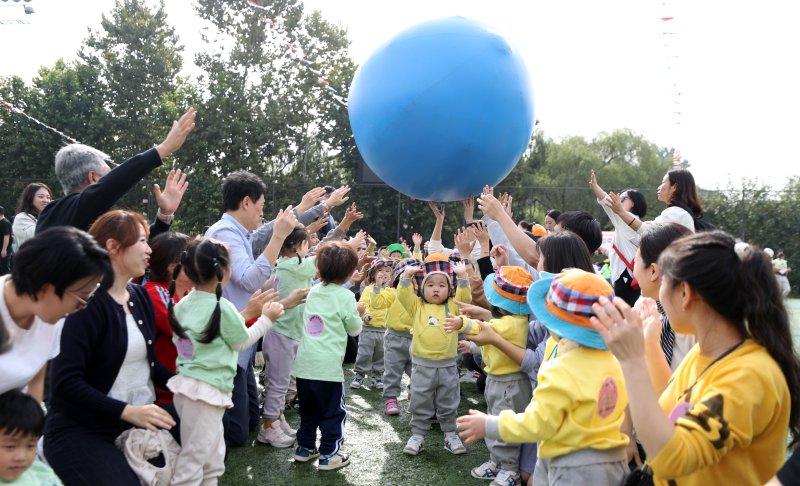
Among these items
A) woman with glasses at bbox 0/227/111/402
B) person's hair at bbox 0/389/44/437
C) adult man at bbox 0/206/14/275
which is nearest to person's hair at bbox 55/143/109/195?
woman with glasses at bbox 0/227/111/402

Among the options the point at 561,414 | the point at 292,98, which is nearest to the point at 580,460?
the point at 561,414

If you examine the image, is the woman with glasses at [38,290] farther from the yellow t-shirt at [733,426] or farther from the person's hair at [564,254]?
the person's hair at [564,254]

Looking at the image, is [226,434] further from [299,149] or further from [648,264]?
Answer: [299,149]

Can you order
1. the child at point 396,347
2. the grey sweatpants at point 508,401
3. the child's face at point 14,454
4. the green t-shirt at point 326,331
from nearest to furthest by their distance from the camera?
1. the child's face at point 14,454
2. the grey sweatpants at point 508,401
3. the green t-shirt at point 326,331
4. the child at point 396,347

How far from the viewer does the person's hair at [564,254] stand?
3223 millimetres

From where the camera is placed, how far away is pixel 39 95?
26594mm

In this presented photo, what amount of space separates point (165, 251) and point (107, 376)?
3.58 feet

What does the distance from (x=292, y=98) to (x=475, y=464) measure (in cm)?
2221

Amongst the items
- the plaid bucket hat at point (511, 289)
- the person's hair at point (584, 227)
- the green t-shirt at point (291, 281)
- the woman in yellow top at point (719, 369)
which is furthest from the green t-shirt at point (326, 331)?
the woman in yellow top at point (719, 369)

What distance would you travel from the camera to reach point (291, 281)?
206 inches

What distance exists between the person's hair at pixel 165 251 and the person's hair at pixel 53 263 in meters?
1.47

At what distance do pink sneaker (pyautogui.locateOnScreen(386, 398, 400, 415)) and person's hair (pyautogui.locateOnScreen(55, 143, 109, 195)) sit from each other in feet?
11.3

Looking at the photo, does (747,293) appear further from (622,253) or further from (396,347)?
(396,347)

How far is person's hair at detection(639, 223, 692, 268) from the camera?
107 inches
